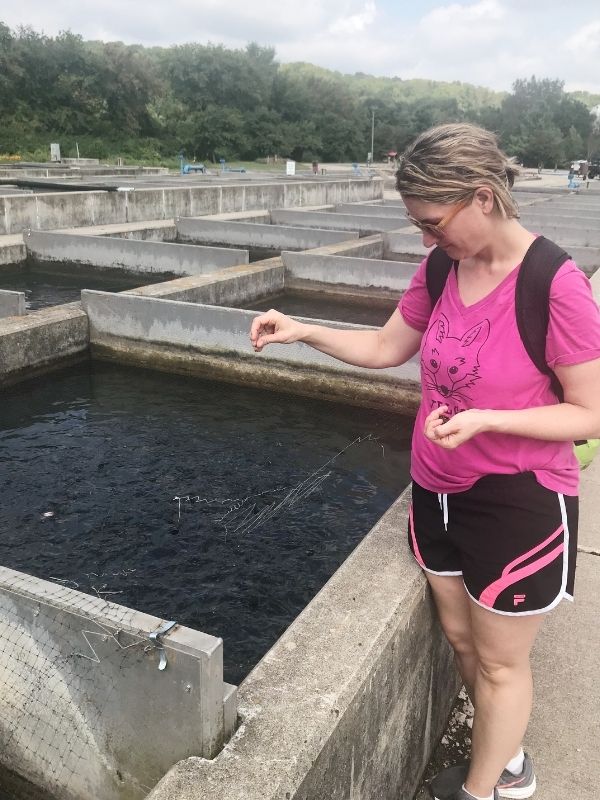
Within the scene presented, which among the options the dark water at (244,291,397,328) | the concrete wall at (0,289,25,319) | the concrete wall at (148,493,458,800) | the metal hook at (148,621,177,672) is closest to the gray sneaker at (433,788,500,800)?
the concrete wall at (148,493,458,800)

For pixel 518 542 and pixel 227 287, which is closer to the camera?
pixel 518 542

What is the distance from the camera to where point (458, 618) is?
7.85 feet

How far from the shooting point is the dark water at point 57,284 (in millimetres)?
12320

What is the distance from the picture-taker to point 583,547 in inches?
152

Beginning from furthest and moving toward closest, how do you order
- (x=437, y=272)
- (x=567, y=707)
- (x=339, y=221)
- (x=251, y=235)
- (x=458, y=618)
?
→ (x=339, y=221), (x=251, y=235), (x=567, y=707), (x=458, y=618), (x=437, y=272)

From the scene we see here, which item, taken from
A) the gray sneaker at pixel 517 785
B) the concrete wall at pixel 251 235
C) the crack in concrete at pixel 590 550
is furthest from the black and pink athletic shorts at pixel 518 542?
the concrete wall at pixel 251 235

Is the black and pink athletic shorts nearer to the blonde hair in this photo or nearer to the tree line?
the blonde hair

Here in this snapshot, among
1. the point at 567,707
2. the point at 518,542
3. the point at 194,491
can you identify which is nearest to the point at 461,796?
the point at 567,707

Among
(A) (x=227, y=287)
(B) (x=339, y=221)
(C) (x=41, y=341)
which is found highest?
(B) (x=339, y=221)

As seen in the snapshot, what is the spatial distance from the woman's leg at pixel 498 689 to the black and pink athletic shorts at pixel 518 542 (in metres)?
0.08

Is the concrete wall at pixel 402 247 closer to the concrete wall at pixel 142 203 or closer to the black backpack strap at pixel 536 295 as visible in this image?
the concrete wall at pixel 142 203

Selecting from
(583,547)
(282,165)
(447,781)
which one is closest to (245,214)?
(583,547)

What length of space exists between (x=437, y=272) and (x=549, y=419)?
640mm

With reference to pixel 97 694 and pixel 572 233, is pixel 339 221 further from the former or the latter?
pixel 97 694
